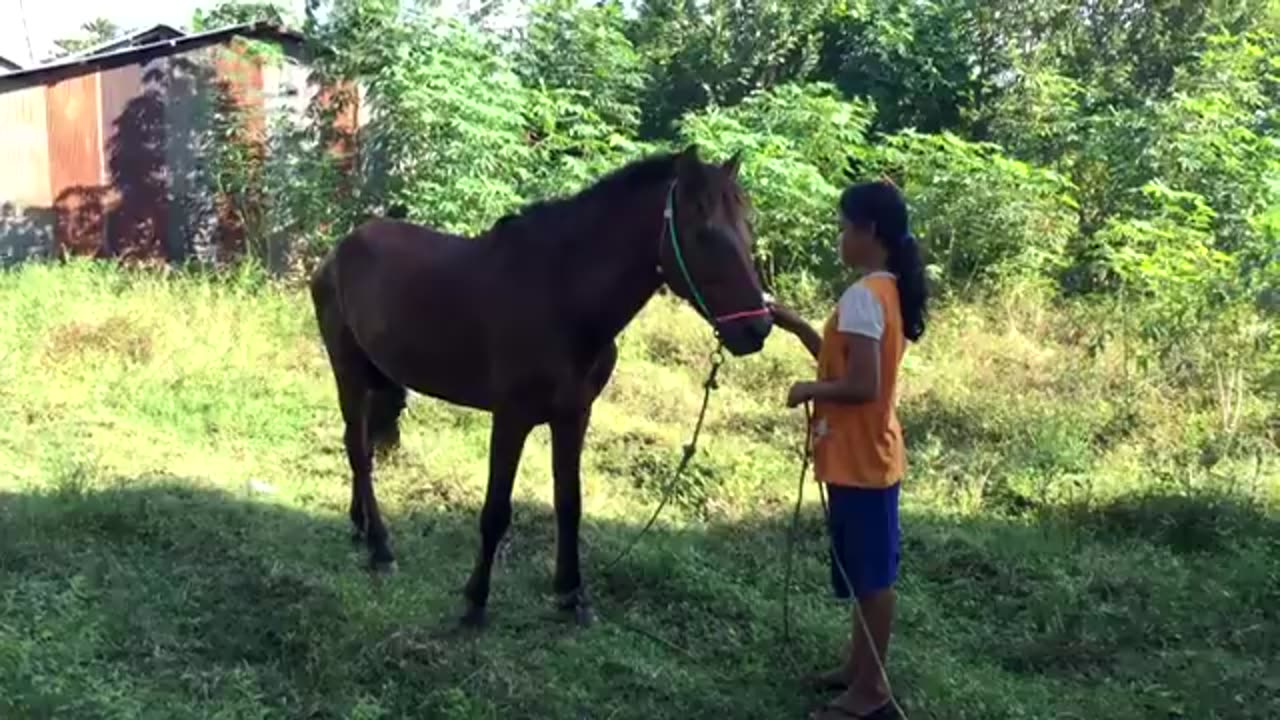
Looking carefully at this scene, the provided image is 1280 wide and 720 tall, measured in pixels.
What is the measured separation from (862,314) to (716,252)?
570 mm

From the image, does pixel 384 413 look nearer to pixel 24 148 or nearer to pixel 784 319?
pixel 784 319

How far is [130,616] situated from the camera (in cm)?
405

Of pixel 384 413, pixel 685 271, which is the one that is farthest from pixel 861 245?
pixel 384 413

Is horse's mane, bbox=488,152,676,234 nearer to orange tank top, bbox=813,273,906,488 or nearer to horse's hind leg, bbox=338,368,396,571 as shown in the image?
orange tank top, bbox=813,273,906,488

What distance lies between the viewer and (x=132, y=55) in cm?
1191

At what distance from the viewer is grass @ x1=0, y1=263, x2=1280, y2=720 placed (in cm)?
372

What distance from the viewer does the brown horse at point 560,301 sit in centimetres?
364

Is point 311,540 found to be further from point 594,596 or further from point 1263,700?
point 1263,700

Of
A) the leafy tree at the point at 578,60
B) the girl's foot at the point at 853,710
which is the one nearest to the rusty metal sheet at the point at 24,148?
the leafy tree at the point at 578,60

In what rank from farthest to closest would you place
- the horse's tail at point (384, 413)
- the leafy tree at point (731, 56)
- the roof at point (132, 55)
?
the leafy tree at point (731, 56) < the roof at point (132, 55) < the horse's tail at point (384, 413)

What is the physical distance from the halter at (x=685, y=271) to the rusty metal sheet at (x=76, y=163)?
401 inches

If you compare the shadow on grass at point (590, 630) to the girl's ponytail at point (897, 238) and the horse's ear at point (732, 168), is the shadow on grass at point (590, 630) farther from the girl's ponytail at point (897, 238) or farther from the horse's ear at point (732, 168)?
the horse's ear at point (732, 168)

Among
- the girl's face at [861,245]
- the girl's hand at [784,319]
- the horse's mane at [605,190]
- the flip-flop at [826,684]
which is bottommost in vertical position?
the flip-flop at [826,684]

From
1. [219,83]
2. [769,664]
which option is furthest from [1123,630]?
[219,83]
